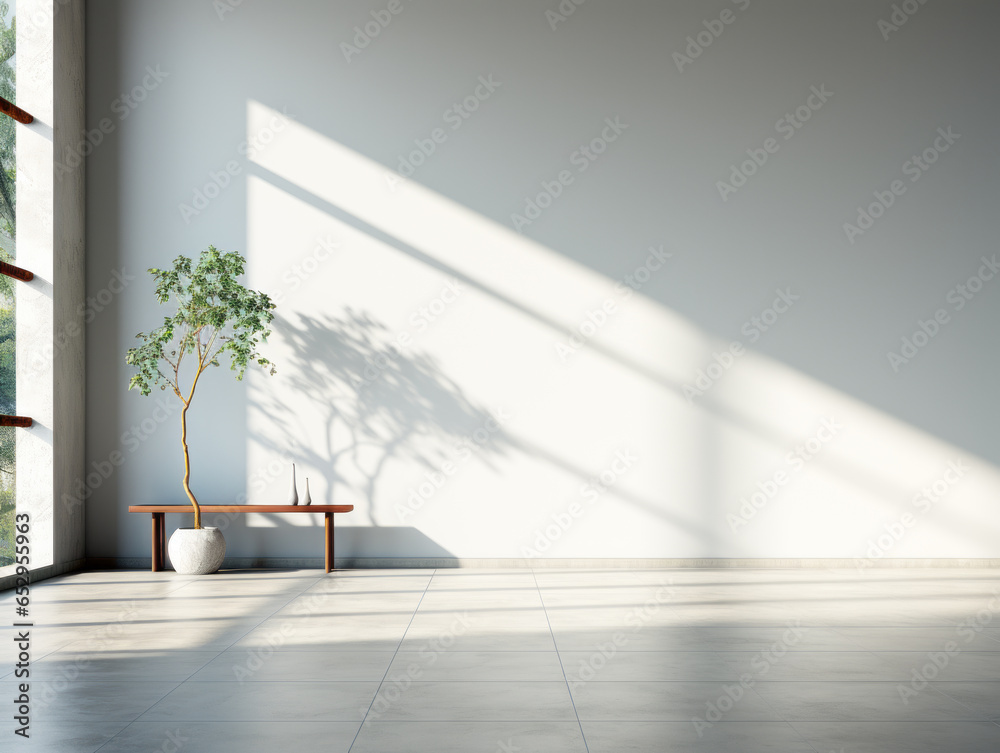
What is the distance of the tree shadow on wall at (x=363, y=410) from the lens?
18.9ft

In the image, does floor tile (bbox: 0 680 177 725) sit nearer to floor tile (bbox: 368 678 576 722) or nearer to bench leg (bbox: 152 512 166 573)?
floor tile (bbox: 368 678 576 722)

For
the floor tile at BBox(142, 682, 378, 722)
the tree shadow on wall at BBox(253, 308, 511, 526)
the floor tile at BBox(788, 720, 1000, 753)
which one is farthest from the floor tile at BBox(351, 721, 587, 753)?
the tree shadow on wall at BBox(253, 308, 511, 526)

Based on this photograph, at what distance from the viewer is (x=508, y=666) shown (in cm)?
311

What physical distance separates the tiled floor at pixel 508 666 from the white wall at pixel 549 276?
0.80m

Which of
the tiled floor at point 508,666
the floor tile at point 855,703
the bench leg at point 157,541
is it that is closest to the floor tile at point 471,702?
A: the tiled floor at point 508,666

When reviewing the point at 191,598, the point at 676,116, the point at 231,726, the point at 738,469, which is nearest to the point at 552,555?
the point at 738,469

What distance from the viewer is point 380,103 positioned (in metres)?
5.88

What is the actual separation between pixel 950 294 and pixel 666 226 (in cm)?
206

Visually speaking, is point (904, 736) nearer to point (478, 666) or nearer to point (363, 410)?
point (478, 666)

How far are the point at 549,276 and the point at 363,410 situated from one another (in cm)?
157

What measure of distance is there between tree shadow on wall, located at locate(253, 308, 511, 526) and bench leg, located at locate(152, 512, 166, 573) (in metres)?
0.80

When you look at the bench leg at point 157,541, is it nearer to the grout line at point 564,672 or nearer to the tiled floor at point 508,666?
the tiled floor at point 508,666

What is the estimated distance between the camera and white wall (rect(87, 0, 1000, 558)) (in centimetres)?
577

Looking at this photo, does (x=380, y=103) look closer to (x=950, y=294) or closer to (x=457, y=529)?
(x=457, y=529)
